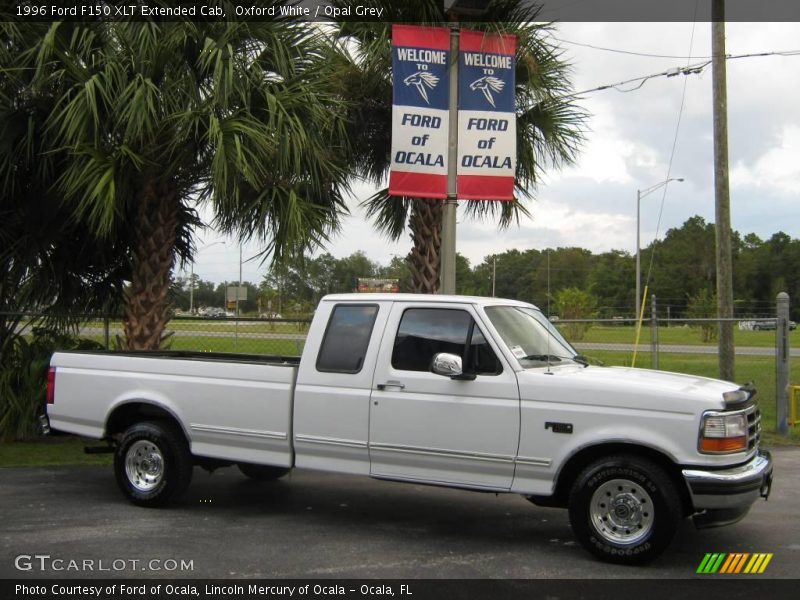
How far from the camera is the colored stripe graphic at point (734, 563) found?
224 inches

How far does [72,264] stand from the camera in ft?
36.6

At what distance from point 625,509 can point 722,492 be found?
2.15 feet

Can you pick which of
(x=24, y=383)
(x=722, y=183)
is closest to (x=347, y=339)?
(x=24, y=383)

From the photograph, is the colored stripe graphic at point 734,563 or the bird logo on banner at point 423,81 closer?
the colored stripe graphic at point 734,563

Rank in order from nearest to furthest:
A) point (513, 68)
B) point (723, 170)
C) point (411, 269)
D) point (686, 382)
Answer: point (686, 382) → point (513, 68) → point (411, 269) → point (723, 170)

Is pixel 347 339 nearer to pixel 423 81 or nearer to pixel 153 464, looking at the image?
pixel 153 464

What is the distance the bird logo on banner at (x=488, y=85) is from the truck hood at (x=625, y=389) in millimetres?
4667

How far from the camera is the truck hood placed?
18.6ft

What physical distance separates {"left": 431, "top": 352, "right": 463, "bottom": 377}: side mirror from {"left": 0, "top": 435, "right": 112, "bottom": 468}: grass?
17.5ft

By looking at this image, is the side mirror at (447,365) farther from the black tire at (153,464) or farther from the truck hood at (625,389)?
the black tire at (153,464)

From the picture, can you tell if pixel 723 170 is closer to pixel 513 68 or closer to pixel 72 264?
pixel 513 68

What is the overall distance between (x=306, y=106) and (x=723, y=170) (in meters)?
7.80

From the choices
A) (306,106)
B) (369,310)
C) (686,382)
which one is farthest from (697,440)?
(306,106)

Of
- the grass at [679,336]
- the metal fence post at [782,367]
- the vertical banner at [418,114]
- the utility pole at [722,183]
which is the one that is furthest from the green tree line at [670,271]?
the vertical banner at [418,114]
